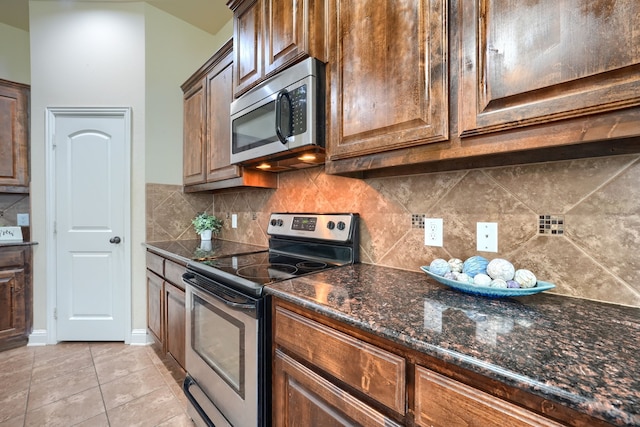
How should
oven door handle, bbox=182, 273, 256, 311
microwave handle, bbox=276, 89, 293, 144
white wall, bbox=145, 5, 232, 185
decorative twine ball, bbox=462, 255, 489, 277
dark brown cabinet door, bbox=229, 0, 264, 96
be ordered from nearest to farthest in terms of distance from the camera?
decorative twine ball, bbox=462, 255, 489, 277 < oven door handle, bbox=182, 273, 256, 311 < microwave handle, bbox=276, 89, 293, 144 < dark brown cabinet door, bbox=229, 0, 264, 96 < white wall, bbox=145, 5, 232, 185

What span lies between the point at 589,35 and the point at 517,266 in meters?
0.71

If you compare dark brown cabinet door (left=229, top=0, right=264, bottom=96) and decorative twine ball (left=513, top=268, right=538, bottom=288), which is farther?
dark brown cabinet door (left=229, top=0, right=264, bottom=96)

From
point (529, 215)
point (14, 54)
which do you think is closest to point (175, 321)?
point (529, 215)

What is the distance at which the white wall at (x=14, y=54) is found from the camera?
2846 mm

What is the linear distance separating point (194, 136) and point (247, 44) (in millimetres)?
1105

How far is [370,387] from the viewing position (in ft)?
2.33

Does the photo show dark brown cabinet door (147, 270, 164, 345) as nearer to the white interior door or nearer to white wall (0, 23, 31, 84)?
the white interior door

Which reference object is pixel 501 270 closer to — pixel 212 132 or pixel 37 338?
pixel 212 132

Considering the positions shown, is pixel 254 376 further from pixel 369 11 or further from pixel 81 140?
pixel 81 140

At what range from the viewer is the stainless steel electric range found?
107 cm

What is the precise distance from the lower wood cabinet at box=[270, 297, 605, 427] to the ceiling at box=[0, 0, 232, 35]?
2.89m

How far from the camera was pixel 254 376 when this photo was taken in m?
1.06

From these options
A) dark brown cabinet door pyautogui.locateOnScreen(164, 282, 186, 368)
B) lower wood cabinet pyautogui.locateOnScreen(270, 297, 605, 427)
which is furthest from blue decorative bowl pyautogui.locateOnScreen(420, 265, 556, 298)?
dark brown cabinet door pyautogui.locateOnScreen(164, 282, 186, 368)

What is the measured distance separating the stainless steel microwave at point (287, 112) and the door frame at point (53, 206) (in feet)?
5.38
